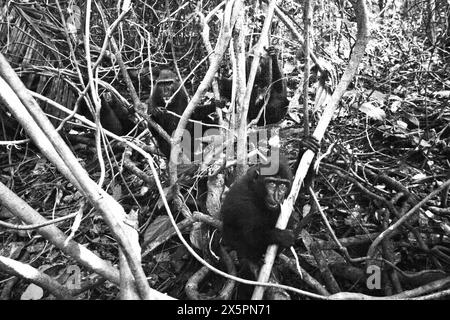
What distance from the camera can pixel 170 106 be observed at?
655 centimetres

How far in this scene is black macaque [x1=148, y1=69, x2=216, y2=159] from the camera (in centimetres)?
606

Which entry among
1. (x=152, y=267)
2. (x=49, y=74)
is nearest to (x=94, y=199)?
(x=152, y=267)

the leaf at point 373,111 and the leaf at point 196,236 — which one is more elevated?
the leaf at point 373,111

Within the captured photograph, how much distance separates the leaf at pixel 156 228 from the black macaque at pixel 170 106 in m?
1.38

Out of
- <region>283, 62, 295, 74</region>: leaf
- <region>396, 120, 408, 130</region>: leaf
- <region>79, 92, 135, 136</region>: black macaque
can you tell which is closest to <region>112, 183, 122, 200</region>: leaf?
<region>79, 92, 135, 136</region>: black macaque

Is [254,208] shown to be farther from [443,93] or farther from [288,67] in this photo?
[288,67]

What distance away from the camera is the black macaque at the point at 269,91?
612cm

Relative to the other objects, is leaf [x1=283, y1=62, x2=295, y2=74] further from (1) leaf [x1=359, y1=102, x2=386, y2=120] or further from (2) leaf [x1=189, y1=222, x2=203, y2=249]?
(2) leaf [x1=189, y1=222, x2=203, y2=249]

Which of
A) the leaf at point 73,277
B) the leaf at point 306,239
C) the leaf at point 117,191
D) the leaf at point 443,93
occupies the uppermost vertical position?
the leaf at point 443,93

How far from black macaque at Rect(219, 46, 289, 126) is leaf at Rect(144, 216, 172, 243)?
2188 mm

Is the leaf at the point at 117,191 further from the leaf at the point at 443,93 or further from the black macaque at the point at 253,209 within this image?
the leaf at the point at 443,93

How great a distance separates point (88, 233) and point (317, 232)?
294 cm

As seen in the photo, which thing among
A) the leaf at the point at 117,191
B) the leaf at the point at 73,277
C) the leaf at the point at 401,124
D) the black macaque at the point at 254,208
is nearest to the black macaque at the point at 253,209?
the black macaque at the point at 254,208

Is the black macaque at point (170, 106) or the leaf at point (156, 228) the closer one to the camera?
the leaf at point (156, 228)
